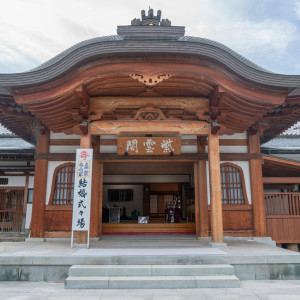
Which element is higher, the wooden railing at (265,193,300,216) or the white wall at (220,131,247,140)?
the white wall at (220,131,247,140)

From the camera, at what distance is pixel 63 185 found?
28.9 ft

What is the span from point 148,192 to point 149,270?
11456mm

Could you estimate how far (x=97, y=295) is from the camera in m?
4.59

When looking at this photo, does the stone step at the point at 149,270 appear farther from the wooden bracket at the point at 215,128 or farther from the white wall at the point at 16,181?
the white wall at the point at 16,181

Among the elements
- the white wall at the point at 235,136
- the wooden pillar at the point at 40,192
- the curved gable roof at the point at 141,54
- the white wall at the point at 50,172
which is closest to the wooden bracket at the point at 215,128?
the curved gable roof at the point at 141,54

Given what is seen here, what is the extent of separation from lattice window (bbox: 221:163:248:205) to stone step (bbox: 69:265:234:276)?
3.66 meters

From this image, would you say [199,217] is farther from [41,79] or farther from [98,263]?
[41,79]

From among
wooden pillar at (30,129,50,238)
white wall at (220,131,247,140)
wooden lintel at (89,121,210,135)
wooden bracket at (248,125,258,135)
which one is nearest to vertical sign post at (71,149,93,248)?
wooden lintel at (89,121,210,135)

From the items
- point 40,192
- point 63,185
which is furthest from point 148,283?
point 40,192

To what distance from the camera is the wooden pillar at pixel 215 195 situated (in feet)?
22.5

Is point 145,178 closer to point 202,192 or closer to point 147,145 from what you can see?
point 202,192

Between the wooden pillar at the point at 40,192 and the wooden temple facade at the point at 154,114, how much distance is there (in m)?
0.03

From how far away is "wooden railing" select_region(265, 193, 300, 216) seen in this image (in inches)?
348

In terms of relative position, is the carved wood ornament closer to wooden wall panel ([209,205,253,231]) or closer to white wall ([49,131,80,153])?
white wall ([49,131,80,153])
